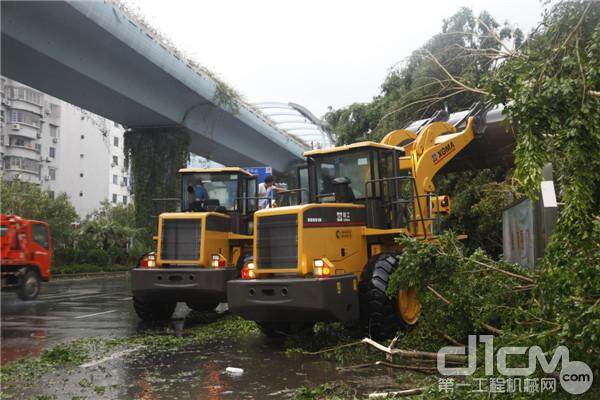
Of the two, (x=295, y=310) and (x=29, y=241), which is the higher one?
(x=29, y=241)

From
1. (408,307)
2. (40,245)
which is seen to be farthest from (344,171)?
(40,245)

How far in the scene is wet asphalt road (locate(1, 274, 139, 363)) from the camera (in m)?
9.57

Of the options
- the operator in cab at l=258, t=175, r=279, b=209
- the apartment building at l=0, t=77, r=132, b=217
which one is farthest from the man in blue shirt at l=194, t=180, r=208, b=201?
the apartment building at l=0, t=77, r=132, b=217

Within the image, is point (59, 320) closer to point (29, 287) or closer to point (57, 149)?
point (29, 287)

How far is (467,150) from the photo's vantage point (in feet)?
35.1

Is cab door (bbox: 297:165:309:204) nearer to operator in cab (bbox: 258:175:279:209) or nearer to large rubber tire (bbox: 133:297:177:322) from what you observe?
operator in cab (bbox: 258:175:279:209)

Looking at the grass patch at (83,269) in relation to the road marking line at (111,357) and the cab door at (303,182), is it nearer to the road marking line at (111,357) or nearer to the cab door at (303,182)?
the road marking line at (111,357)

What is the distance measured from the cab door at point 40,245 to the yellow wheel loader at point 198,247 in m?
7.49

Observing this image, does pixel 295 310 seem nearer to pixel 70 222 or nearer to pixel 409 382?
pixel 409 382

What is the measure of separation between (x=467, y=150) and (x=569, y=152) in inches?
234

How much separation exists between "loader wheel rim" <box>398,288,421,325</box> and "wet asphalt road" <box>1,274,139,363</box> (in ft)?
15.7

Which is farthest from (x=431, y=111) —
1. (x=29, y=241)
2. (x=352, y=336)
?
(x=29, y=241)

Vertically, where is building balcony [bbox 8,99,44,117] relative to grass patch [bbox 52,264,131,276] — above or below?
above

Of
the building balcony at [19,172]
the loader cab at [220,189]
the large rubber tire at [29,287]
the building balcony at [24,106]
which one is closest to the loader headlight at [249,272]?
the loader cab at [220,189]
